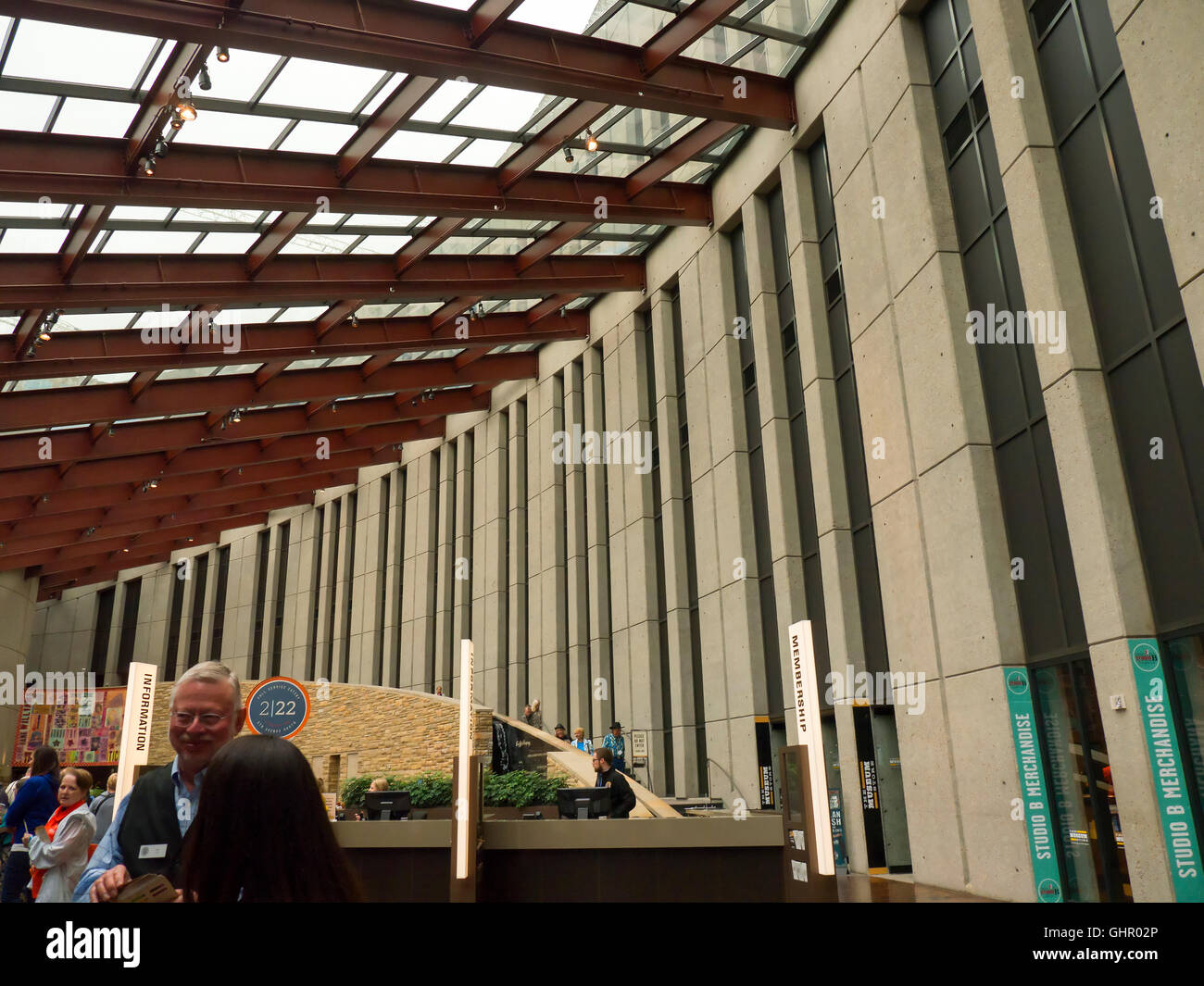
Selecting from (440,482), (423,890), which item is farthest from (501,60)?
(440,482)

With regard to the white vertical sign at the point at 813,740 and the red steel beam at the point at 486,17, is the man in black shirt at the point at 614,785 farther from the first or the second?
the red steel beam at the point at 486,17

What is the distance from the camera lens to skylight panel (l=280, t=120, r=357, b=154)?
13.5 m

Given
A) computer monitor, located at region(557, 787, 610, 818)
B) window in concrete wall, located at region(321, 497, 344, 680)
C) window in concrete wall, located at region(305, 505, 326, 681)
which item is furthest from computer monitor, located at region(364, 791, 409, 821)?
window in concrete wall, located at region(305, 505, 326, 681)

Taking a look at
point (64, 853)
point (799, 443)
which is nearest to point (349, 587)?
point (799, 443)

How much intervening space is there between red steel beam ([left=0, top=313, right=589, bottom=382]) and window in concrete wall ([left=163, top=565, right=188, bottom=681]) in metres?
24.9

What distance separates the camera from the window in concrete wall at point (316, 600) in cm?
3500

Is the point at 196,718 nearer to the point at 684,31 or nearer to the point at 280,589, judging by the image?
the point at 684,31

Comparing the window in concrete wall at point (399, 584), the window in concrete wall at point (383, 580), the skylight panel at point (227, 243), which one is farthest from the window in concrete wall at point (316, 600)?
the skylight panel at point (227, 243)

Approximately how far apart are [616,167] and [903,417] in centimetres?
837

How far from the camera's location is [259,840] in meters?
1.71

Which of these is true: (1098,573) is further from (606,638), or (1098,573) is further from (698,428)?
(606,638)

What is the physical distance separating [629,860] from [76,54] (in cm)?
1171

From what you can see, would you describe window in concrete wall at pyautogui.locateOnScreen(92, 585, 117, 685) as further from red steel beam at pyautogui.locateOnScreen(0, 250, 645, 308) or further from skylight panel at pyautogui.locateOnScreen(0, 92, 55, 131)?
skylight panel at pyautogui.locateOnScreen(0, 92, 55, 131)
